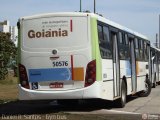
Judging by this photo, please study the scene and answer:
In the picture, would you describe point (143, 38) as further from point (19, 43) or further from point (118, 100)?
point (19, 43)

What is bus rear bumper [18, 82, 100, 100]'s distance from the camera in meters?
14.5

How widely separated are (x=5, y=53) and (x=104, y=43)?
22748mm

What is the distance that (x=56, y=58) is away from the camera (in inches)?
586

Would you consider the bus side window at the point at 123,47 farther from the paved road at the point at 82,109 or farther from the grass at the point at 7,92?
the grass at the point at 7,92

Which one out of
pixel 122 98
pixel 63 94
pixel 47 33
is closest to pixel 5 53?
pixel 122 98

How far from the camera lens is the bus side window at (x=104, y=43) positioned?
15.3 meters

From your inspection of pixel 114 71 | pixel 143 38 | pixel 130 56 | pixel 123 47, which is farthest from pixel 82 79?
pixel 143 38

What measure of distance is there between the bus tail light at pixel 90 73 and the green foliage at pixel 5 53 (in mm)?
22827

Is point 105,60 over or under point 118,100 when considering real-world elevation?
over

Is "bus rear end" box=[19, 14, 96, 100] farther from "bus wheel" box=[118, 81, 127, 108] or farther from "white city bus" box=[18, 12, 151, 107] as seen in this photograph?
"bus wheel" box=[118, 81, 127, 108]

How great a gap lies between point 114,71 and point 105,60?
1217 millimetres

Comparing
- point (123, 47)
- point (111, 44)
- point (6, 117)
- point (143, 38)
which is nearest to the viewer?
point (6, 117)

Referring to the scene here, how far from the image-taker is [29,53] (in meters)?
15.1

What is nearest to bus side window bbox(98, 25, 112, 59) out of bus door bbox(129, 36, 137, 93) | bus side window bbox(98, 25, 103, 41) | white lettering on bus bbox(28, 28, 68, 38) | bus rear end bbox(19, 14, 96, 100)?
bus side window bbox(98, 25, 103, 41)
